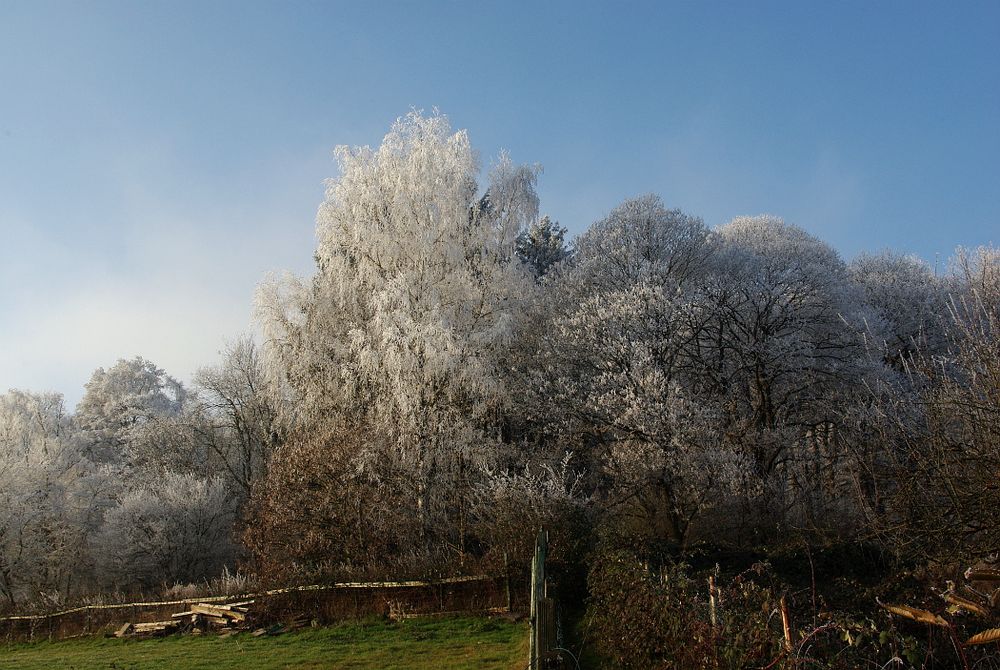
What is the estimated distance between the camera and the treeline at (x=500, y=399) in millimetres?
18516

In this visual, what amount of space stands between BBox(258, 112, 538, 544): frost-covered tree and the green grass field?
15.4 feet

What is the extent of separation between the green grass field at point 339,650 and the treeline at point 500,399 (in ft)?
6.05

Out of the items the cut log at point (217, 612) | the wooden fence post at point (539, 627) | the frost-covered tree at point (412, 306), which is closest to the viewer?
the wooden fence post at point (539, 627)

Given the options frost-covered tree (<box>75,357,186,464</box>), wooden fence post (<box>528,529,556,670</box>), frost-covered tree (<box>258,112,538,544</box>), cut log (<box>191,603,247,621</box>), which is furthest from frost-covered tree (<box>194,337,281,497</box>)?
wooden fence post (<box>528,529,556,670</box>)

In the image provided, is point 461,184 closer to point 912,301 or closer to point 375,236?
point 375,236

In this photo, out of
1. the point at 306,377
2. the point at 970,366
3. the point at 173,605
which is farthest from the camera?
the point at 306,377

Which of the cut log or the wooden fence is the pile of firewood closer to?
the cut log

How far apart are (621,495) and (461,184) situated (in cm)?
1039

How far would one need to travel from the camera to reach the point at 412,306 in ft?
68.0

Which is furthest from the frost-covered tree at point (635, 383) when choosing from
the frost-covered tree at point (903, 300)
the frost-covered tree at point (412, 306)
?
the frost-covered tree at point (903, 300)

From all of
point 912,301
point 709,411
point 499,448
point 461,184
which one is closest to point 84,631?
point 499,448

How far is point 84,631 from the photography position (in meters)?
20.0

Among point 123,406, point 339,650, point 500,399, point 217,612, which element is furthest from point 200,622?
point 123,406

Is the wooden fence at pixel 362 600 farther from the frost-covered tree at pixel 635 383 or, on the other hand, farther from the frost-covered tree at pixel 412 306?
the frost-covered tree at pixel 635 383
